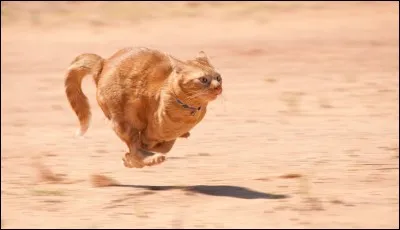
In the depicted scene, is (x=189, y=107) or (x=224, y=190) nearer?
(x=189, y=107)

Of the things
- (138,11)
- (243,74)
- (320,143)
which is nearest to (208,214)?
(320,143)

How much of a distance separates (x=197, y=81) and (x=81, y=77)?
1530 millimetres

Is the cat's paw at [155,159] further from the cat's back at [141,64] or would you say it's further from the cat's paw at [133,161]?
the cat's back at [141,64]

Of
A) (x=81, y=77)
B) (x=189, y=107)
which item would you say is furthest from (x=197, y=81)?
(x=81, y=77)

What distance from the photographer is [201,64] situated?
284 inches

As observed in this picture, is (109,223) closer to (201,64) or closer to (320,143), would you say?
(201,64)

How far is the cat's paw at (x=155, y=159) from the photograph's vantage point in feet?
23.5

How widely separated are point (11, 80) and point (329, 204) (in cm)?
762

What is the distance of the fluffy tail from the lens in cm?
789

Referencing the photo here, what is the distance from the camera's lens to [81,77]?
820 centimetres

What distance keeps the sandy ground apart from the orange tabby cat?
37cm

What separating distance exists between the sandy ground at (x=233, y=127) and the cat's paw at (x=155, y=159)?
0.87 ft

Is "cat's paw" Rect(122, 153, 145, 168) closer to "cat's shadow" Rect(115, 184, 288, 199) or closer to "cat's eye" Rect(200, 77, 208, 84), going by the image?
"cat's shadow" Rect(115, 184, 288, 199)

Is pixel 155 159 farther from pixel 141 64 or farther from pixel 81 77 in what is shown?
pixel 81 77
